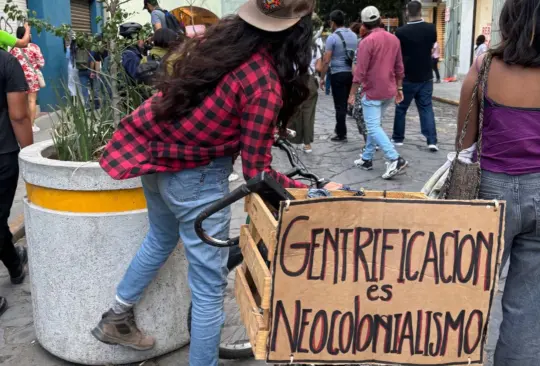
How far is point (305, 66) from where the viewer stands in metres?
2.32

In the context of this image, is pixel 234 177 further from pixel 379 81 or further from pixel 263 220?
pixel 263 220

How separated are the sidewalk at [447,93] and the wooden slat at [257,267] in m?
13.2

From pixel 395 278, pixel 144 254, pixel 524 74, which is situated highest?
pixel 524 74

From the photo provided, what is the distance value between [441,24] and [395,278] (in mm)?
27702

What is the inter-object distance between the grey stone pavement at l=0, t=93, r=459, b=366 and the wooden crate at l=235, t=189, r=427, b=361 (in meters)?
1.26

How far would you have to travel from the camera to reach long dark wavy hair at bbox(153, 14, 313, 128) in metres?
2.24

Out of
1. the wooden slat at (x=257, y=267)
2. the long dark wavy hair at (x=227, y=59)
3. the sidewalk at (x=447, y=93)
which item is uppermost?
the long dark wavy hair at (x=227, y=59)

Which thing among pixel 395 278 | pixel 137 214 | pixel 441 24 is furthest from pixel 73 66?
pixel 441 24

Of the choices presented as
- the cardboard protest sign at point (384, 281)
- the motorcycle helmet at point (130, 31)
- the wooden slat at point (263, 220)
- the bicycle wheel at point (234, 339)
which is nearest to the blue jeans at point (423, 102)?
the motorcycle helmet at point (130, 31)

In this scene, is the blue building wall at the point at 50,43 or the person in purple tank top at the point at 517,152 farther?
the blue building wall at the point at 50,43

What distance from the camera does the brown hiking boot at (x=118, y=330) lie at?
2.92 m

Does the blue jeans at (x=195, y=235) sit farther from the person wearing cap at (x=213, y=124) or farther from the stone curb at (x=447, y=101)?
the stone curb at (x=447, y=101)

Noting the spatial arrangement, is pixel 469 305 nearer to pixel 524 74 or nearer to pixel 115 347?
pixel 524 74

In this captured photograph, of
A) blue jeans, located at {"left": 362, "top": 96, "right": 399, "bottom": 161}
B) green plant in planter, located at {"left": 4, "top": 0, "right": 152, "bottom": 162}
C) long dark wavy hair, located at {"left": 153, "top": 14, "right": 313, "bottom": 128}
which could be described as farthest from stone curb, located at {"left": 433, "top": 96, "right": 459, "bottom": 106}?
long dark wavy hair, located at {"left": 153, "top": 14, "right": 313, "bottom": 128}
